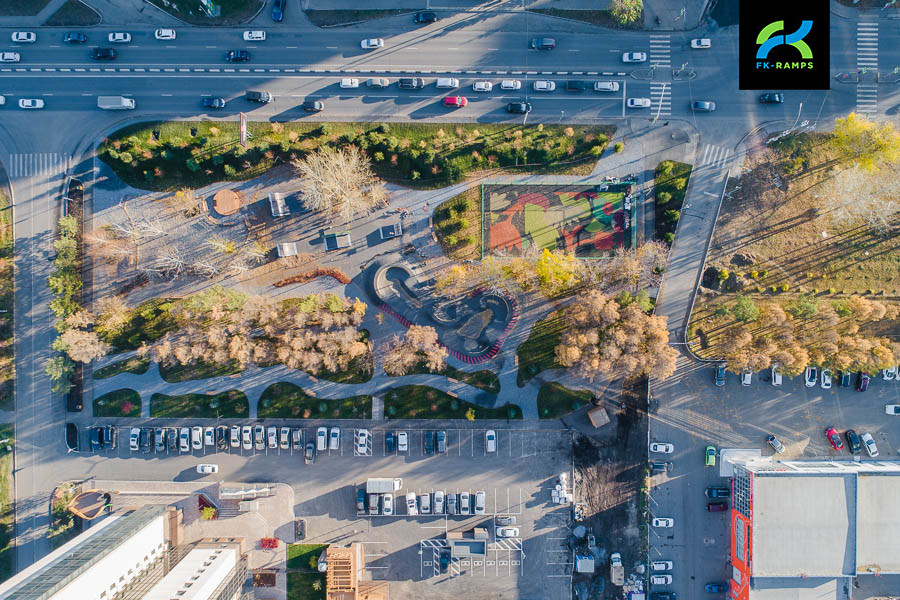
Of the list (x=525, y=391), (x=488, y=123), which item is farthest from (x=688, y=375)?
(x=488, y=123)

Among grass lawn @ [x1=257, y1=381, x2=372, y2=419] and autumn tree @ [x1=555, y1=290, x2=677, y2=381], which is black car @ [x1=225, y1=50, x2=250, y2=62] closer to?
grass lawn @ [x1=257, y1=381, x2=372, y2=419]

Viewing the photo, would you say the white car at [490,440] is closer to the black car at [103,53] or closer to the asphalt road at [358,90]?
the asphalt road at [358,90]

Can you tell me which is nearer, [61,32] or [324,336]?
[324,336]

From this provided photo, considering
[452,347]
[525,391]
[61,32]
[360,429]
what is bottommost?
[360,429]

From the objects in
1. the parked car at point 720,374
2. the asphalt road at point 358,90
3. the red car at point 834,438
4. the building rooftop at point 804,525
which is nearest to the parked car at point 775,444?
the building rooftop at point 804,525

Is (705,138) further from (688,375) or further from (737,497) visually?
(737,497)

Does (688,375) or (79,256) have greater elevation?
(79,256)

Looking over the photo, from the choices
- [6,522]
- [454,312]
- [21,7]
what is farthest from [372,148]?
[6,522]
